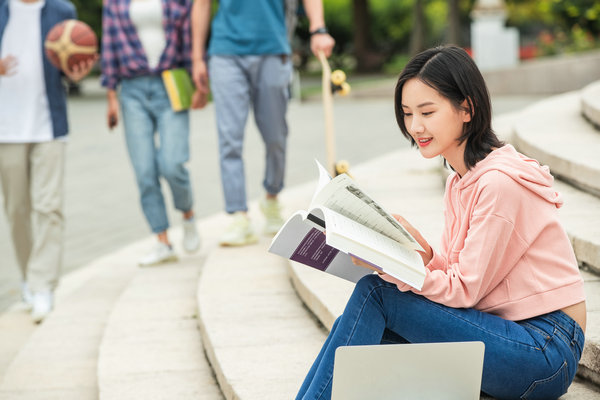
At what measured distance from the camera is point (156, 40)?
541cm

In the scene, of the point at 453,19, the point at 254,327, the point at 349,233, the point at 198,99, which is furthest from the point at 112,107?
the point at 453,19

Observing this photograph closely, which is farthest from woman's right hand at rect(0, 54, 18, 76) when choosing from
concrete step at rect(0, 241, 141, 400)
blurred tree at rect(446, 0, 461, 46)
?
blurred tree at rect(446, 0, 461, 46)

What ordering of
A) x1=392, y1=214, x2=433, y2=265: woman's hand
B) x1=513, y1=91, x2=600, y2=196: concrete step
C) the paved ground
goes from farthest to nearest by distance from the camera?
the paved ground < x1=513, y1=91, x2=600, y2=196: concrete step < x1=392, y1=214, x2=433, y2=265: woman's hand

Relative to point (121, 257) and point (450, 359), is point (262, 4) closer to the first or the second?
point (121, 257)

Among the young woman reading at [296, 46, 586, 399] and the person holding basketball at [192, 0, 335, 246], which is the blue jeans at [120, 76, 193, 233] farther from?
the young woman reading at [296, 46, 586, 399]

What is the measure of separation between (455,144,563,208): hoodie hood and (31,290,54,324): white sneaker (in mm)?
3504

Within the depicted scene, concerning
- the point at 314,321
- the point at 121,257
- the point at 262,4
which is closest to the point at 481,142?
the point at 314,321

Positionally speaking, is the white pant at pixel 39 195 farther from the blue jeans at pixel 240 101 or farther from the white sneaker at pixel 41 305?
the blue jeans at pixel 240 101

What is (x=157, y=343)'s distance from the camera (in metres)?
4.28

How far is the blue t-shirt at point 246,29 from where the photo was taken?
5230 mm

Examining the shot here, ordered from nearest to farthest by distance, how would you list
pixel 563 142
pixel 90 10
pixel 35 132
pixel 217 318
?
pixel 217 318 < pixel 35 132 < pixel 563 142 < pixel 90 10

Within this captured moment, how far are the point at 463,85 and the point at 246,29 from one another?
2946 millimetres

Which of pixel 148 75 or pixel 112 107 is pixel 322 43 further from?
pixel 112 107

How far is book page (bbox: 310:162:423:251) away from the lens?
233cm
